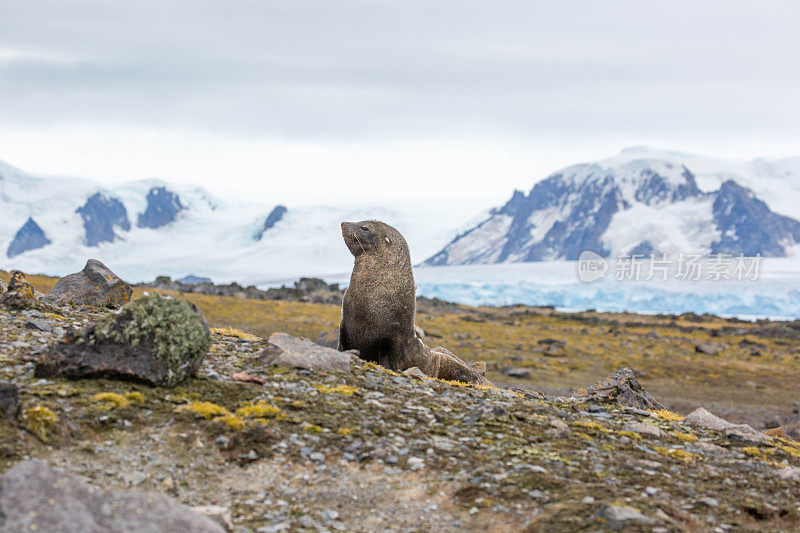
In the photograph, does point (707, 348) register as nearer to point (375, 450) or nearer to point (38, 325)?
point (375, 450)

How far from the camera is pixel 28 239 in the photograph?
143 meters

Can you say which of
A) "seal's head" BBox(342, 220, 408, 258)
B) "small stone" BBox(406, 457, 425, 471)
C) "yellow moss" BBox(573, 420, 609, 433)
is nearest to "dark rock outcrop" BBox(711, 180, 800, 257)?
"seal's head" BBox(342, 220, 408, 258)

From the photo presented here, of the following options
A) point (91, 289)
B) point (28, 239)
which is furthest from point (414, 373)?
point (28, 239)

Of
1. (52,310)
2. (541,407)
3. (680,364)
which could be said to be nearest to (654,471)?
(541,407)

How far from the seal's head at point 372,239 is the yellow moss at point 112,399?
7.22 metres

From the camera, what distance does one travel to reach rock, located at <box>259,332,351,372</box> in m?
12.5

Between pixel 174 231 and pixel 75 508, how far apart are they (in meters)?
189

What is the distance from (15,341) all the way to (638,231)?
589ft

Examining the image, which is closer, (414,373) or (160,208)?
(414,373)

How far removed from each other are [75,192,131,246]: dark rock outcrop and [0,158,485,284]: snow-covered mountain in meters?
0.27

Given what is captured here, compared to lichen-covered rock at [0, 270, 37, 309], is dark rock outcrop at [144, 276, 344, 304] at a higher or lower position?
lower

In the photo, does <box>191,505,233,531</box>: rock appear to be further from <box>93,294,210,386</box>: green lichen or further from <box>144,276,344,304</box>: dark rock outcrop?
<box>144,276,344,304</box>: dark rock outcrop

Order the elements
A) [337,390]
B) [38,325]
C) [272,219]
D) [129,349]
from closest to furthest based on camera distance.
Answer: [129,349] → [337,390] → [38,325] → [272,219]

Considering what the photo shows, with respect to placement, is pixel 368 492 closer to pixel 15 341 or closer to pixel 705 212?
pixel 15 341
